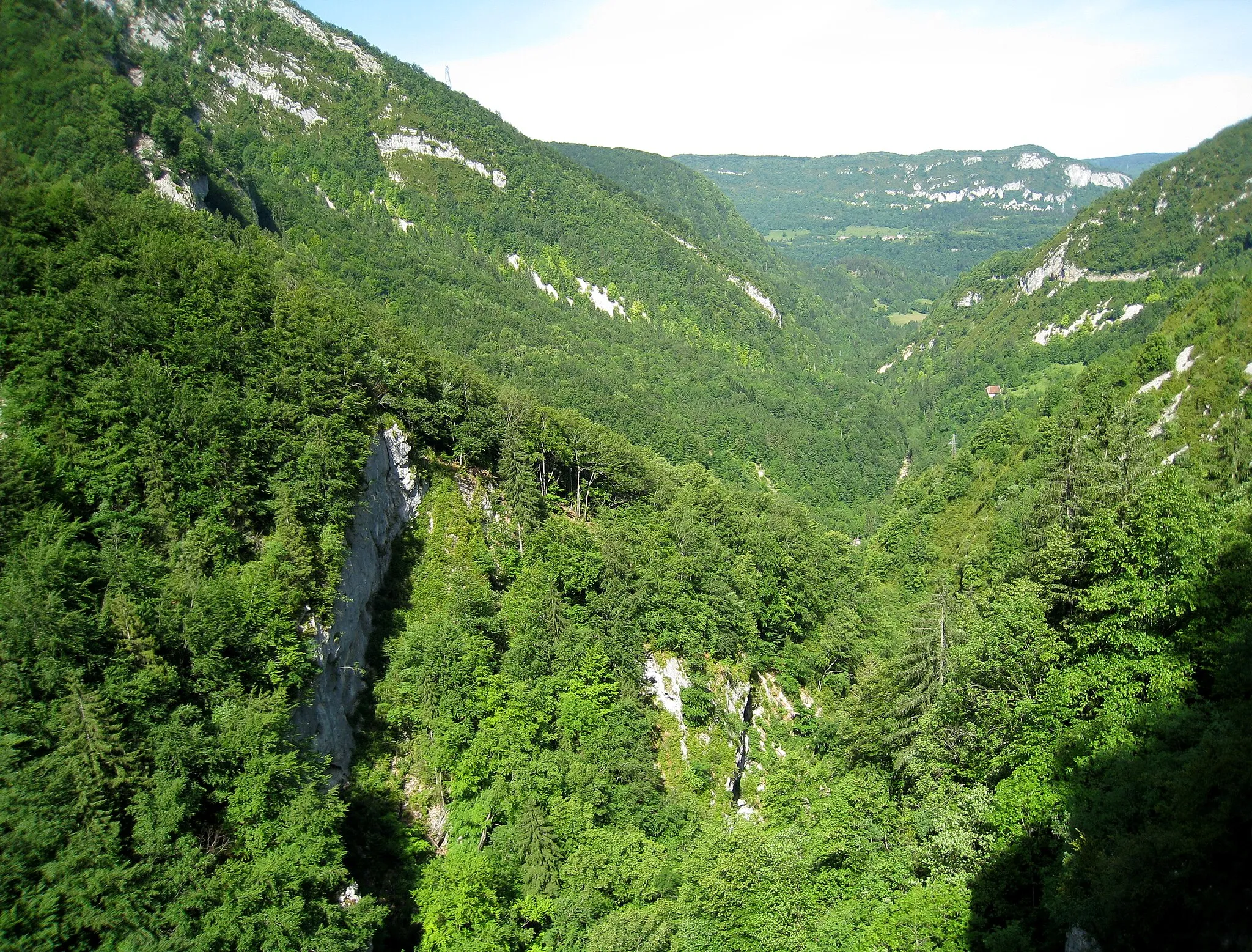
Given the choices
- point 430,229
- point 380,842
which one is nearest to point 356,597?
point 380,842

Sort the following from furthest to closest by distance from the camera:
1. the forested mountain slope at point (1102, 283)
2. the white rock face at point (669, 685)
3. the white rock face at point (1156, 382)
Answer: the forested mountain slope at point (1102, 283), the white rock face at point (1156, 382), the white rock face at point (669, 685)

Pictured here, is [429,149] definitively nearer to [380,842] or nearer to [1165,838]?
[380,842]

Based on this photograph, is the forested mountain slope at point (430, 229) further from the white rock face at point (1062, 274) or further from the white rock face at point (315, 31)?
the white rock face at point (1062, 274)

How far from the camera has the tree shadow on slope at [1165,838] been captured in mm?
13023

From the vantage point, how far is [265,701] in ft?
74.2

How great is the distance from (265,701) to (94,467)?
11.6 meters

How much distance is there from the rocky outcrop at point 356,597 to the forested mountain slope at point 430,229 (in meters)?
51.1

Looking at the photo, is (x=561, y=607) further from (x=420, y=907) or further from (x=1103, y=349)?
(x=1103, y=349)

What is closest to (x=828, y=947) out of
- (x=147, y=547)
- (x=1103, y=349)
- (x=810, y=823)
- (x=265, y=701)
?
(x=810, y=823)

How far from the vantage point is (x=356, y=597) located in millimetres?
34156

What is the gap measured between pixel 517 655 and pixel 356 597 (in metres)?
8.65

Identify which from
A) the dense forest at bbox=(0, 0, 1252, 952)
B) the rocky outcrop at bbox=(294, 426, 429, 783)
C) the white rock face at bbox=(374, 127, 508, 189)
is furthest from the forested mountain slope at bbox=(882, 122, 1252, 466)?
the white rock face at bbox=(374, 127, 508, 189)

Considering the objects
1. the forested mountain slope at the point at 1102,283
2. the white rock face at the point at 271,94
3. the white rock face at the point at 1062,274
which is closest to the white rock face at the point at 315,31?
the white rock face at the point at 271,94

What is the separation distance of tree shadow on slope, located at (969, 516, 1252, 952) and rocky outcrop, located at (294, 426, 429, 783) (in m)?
24.0
